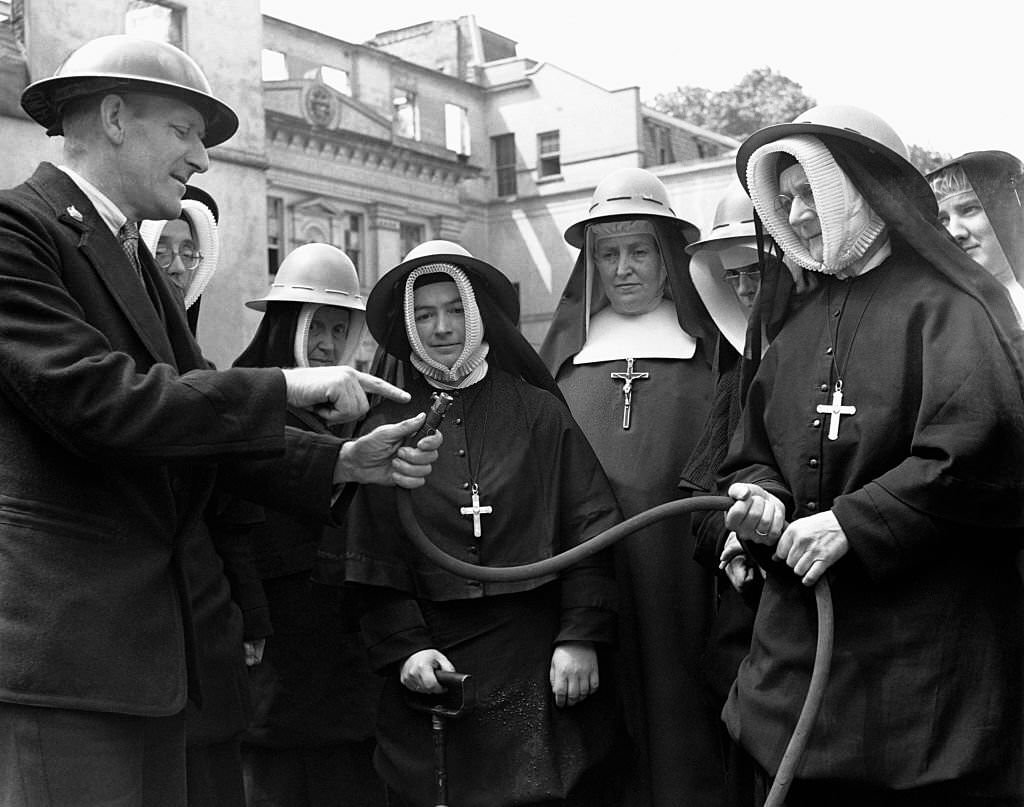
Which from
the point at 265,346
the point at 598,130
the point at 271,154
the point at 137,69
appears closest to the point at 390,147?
the point at 271,154

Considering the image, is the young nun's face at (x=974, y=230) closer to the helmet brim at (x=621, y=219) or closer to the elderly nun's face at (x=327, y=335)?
the helmet brim at (x=621, y=219)

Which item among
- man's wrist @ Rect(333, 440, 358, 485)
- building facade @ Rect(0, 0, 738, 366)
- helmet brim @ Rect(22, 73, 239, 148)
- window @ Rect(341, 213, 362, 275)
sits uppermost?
building facade @ Rect(0, 0, 738, 366)

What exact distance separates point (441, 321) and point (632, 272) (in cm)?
→ 99

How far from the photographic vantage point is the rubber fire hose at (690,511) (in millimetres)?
2998

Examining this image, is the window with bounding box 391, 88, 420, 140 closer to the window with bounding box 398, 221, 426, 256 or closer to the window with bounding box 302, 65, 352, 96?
the window with bounding box 302, 65, 352, 96

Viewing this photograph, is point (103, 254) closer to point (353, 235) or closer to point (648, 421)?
point (648, 421)

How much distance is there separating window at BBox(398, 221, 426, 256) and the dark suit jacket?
28510 mm

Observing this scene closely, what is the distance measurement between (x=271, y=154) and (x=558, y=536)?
24.6 meters

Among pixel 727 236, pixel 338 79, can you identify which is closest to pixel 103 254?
pixel 727 236

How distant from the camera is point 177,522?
3.13 metres

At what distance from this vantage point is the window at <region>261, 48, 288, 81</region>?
28766mm

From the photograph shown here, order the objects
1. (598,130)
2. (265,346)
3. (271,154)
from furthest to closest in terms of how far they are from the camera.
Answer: (598,130)
(271,154)
(265,346)

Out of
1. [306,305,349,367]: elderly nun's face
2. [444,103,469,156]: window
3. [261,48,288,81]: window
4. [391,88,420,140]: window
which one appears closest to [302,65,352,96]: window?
[261,48,288,81]: window

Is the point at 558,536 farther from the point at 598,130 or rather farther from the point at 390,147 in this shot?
the point at 598,130
